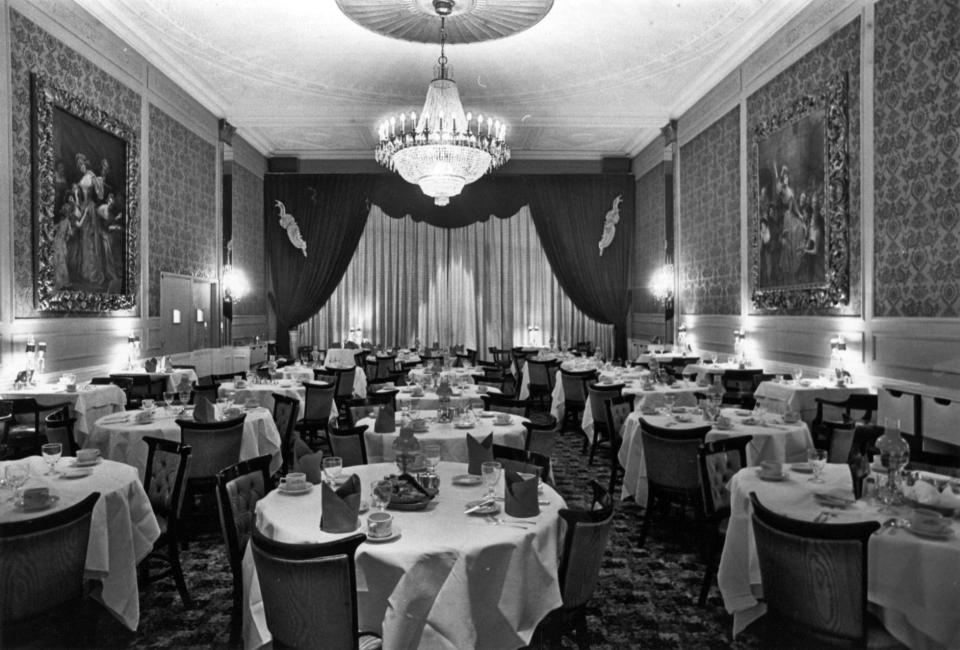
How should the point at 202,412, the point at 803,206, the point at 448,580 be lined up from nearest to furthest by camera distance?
1. the point at 448,580
2. the point at 202,412
3. the point at 803,206

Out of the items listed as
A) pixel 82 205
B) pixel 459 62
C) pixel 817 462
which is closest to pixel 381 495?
pixel 817 462

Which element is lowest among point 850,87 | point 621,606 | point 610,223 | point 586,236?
point 621,606

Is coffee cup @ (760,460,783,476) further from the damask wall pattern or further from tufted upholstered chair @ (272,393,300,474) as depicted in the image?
→ the damask wall pattern

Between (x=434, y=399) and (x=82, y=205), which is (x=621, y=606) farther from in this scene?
(x=82, y=205)

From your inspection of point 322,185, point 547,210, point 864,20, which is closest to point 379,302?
point 322,185

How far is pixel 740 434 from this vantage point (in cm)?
460

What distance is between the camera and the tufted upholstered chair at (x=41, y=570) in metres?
2.29

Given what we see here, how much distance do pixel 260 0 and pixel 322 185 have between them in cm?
657

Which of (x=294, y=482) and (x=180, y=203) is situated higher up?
(x=180, y=203)

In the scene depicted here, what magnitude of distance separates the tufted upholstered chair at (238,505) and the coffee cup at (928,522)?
2.61 meters

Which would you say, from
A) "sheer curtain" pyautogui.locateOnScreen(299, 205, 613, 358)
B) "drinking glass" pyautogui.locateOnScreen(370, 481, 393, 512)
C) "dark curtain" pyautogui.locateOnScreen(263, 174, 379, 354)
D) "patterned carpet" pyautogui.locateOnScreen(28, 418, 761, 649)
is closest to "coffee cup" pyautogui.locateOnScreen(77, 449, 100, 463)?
"patterned carpet" pyautogui.locateOnScreen(28, 418, 761, 649)

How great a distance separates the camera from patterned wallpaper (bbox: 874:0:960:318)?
5.32 metres

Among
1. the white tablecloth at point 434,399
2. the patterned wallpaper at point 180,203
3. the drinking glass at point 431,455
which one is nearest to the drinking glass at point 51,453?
the drinking glass at point 431,455

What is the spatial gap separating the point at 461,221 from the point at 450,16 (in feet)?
23.8
